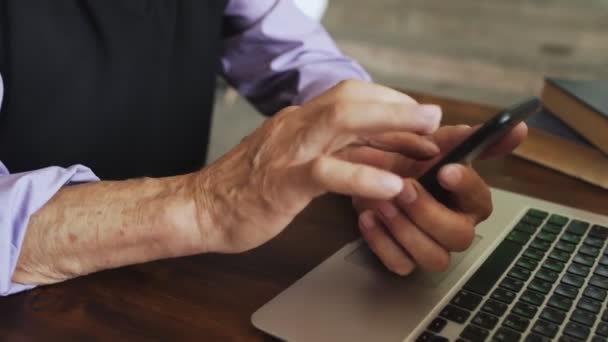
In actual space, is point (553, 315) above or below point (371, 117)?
below

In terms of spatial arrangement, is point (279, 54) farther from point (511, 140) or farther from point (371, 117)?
point (371, 117)

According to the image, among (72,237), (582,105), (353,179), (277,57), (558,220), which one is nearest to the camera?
(353,179)

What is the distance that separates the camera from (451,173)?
1.68 feet

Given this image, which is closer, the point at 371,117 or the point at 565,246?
the point at 371,117

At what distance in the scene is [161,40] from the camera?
0.88 metres

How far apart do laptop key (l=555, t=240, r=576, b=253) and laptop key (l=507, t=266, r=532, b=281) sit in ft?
0.20

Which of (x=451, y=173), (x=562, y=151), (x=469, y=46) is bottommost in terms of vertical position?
(x=469, y=46)

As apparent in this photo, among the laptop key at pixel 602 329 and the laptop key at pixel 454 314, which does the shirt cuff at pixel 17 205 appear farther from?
the laptop key at pixel 602 329

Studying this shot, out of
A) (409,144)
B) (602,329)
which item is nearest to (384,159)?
(409,144)

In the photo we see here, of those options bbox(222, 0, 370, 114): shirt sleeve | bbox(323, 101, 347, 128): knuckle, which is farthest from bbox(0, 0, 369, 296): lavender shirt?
bbox(323, 101, 347, 128): knuckle

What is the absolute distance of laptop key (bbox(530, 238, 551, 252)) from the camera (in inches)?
22.9

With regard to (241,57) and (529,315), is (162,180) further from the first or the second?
(241,57)

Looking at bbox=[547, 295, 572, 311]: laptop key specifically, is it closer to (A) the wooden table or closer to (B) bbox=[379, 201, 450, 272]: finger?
(B) bbox=[379, 201, 450, 272]: finger

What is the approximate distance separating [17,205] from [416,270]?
34cm
